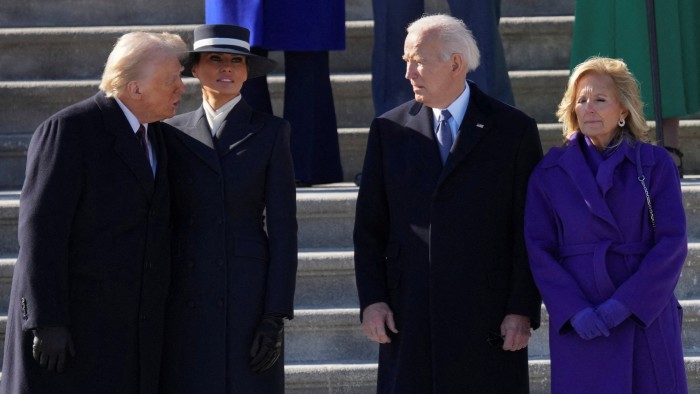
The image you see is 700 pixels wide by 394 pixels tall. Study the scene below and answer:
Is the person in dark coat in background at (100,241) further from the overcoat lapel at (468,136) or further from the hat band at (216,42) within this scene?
the overcoat lapel at (468,136)

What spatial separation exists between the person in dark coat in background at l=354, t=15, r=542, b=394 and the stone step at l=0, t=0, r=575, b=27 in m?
3.49

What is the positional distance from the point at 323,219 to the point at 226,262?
156cm

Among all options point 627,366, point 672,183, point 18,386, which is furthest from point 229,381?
point 672,183

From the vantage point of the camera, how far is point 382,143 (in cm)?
436

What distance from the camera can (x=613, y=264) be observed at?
4.05 meters

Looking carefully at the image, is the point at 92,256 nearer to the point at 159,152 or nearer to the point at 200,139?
the point at 159,152

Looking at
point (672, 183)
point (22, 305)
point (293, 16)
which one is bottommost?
point (22, 305)

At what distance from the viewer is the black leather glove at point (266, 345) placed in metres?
4.18

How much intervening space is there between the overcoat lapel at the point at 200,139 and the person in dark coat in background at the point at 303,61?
5.87 feet

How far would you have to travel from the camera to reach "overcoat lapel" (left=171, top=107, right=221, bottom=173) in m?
4.29

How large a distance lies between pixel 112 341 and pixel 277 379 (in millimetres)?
547

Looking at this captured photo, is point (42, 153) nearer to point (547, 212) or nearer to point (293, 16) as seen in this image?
point (547, 212)

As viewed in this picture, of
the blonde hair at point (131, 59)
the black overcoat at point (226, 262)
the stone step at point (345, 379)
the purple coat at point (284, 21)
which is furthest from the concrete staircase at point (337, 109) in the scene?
the blonde hair at point (131, 59)

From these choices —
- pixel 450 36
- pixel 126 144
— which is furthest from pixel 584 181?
pixel 126 144
